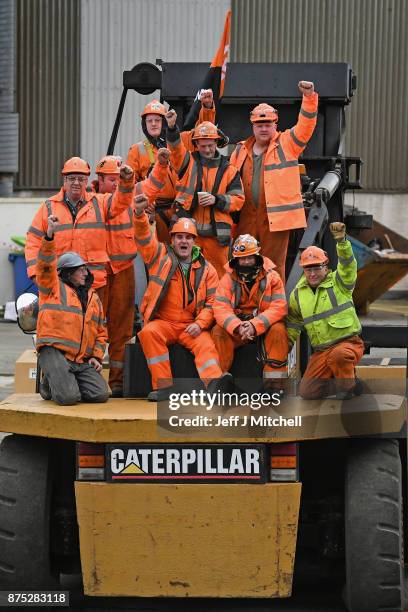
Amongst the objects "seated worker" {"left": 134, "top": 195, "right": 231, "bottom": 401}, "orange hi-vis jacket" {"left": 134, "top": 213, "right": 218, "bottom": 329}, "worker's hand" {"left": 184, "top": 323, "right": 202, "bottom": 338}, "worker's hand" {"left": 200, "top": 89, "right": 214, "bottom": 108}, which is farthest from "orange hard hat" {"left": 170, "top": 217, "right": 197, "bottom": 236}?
"worker's hand" {"left": 200, "top": 89, "right": 214, "bottom": 108}

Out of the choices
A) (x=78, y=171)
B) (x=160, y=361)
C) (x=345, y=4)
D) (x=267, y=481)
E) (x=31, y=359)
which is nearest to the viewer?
(x=267, y=481)

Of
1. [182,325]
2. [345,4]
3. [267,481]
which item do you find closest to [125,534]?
[267,481]

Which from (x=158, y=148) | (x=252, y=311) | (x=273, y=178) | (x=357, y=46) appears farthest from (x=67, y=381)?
(x=357, y=46)

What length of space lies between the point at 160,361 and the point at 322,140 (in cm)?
338

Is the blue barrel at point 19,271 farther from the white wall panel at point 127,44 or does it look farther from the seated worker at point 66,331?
the seated worker at point 66,331

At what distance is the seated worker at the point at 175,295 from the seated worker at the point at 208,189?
82 cm

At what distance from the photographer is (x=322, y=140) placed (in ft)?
34.0

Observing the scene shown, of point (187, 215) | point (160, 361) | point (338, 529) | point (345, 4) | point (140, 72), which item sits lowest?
point (338, 529)

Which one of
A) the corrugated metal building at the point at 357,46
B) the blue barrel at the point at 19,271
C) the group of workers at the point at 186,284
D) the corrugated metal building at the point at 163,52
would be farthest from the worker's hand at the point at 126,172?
the corrugated metal building at the point at 357,46

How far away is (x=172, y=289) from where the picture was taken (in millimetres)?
7824

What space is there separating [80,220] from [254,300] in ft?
4.84

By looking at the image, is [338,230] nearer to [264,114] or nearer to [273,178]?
[273,178]

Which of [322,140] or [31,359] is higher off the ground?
[322,140]

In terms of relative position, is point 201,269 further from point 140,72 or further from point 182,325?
point 140,72
